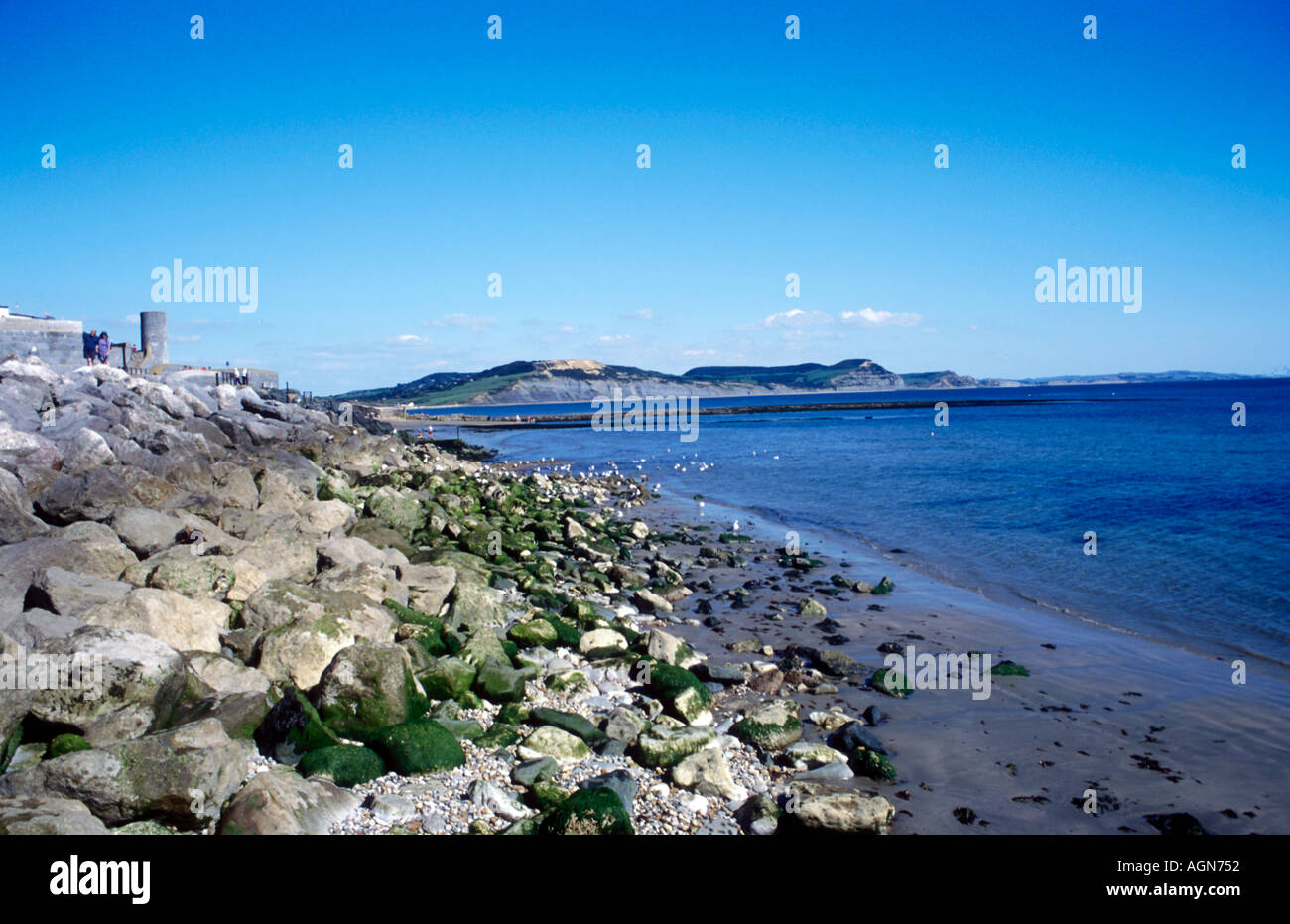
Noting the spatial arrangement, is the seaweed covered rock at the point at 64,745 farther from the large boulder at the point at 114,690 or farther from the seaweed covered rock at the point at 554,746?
the seaweed covered rock at the point at 554,746

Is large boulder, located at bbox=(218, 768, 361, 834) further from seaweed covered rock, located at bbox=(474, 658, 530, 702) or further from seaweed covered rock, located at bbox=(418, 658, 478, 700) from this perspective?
seaweed covered rock, located at bbox=(474, 658, 530, 702)

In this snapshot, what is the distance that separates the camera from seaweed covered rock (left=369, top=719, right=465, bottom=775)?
6.10m

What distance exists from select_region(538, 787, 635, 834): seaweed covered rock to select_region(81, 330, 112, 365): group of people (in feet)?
80.2

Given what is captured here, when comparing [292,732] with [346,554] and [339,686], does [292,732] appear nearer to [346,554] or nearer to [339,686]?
[339,686]

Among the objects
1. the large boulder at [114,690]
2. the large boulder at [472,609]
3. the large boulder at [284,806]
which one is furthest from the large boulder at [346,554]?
the large boulder at [284,806]

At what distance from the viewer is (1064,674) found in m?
9.41

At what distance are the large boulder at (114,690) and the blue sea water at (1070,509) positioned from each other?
40.4ft

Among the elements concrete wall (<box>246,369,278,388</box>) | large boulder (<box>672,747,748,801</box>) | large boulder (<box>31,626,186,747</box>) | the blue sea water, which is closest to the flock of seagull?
the blue sea water

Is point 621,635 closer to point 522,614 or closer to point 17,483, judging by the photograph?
point 522,614

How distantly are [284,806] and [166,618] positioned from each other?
9.39 feet

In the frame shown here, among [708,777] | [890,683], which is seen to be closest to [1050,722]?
[890,683]

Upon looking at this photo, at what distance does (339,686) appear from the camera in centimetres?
654

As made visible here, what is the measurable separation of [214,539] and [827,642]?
8212mm
